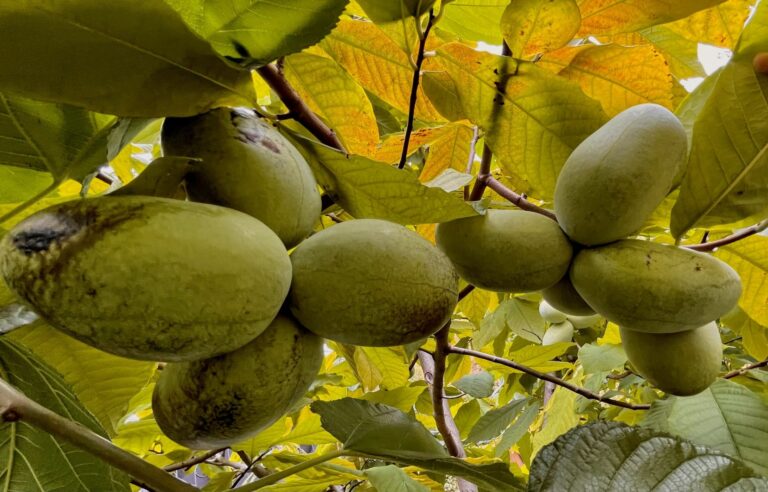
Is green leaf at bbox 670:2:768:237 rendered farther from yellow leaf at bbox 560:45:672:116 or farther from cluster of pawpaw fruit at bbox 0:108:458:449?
cluster of pawpaw fruit at bbox 0:108:458:449

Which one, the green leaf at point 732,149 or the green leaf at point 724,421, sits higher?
the green leaf at point 732,149

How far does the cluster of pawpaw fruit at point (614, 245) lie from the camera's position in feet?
2.27

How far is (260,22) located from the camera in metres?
0.57

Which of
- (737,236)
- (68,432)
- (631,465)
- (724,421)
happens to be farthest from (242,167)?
(724,421)

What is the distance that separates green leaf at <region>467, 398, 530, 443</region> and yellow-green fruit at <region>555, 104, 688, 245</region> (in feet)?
4.79

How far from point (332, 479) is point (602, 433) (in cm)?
63

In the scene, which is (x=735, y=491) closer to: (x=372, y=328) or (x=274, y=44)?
(x=372, y=328)

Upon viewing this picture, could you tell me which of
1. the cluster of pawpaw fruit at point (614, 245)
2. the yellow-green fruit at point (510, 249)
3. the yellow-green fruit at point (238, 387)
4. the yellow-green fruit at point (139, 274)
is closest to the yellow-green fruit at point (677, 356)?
the cluster of pawpaw fruit at point (614, 245)

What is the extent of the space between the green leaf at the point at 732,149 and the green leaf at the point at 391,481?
1.81 feet

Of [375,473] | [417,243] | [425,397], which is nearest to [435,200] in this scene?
[417,243]

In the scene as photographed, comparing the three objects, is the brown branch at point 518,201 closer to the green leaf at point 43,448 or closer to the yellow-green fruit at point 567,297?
the yellow-green fruit at point 567,297

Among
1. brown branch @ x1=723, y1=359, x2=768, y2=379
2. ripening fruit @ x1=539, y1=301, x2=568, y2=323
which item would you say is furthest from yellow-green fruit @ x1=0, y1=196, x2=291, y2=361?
ripening fruit @ x1=539, y1=301, x2=568, y2=323

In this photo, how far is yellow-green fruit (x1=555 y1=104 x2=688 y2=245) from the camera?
69cm

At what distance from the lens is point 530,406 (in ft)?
7.36
